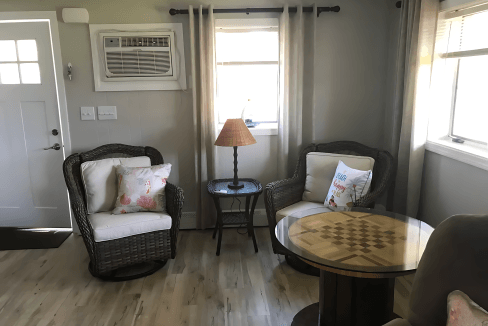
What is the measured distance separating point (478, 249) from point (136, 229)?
2186mm

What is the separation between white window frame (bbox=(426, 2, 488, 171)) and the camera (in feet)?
7.73

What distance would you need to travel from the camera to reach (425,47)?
2.71 m

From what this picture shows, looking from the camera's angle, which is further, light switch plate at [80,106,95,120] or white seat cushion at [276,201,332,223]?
light switch plate at [80,106,95,120]

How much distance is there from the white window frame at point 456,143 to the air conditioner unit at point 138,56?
7.31 feet

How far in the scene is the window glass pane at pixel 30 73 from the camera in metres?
3.44

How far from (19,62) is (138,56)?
1.14 m

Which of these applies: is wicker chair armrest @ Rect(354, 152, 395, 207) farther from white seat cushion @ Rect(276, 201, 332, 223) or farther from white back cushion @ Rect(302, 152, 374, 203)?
white seat cushion @ Rect(276, 201, 332, 223)

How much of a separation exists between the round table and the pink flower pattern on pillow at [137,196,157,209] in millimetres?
1204

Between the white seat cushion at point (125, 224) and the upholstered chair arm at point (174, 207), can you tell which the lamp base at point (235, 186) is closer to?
the upholstered chair arm at point (174, 207)

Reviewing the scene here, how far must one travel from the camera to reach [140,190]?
9.62ft

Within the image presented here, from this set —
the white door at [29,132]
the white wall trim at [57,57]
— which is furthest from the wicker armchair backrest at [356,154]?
the white door at [29,132]

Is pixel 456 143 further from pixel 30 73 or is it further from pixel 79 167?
pixel 30 73

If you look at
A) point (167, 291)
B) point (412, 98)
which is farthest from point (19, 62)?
point (412, 98)

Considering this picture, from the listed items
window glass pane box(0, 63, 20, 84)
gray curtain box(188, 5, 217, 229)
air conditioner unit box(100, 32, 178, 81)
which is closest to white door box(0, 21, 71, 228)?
window glass pane box(0, 63, 20, 84)
